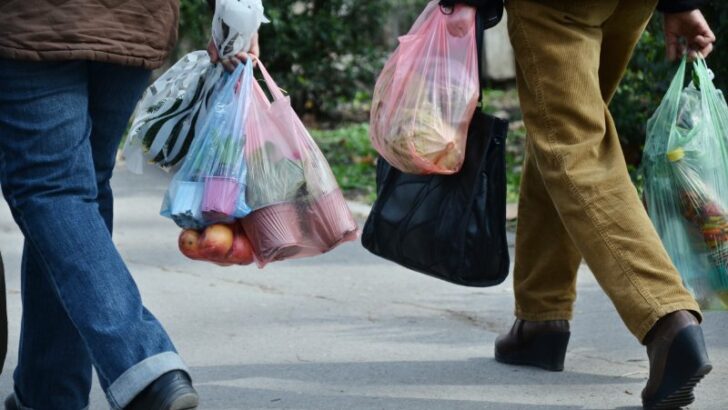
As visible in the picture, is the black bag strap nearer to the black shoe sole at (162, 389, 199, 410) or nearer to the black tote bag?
the black tote bag

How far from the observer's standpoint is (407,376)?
3846 millimetres

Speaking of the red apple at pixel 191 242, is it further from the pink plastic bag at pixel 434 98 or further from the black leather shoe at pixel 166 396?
the pink plastic bag at pixel 434 98

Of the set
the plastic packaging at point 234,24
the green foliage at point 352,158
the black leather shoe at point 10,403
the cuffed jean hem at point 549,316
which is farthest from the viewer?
the green foliage at point 352,158

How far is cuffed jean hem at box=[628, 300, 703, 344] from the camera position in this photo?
3176 mm

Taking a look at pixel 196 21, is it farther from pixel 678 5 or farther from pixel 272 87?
pixel 678 5

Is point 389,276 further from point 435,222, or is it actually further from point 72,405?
point 72,405

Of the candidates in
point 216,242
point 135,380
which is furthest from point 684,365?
point 135,380

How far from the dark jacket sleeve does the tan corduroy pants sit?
0.10 meters

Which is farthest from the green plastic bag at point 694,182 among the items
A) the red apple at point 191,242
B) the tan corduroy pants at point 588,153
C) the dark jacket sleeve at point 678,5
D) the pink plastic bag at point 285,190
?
the red apple at point 191,242

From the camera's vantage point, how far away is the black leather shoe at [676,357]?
3.15 metres

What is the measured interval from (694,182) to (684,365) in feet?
2.04

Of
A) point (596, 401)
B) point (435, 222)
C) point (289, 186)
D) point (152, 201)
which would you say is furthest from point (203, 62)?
point (152, 201)

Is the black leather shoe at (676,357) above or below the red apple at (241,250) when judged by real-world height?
below

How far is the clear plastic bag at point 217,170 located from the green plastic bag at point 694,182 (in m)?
1.17
